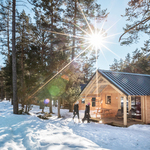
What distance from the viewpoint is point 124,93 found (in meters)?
9.38

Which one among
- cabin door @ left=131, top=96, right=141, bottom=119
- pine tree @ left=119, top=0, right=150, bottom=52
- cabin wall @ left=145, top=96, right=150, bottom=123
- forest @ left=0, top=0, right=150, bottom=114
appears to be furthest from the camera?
forest @ left=0, top=0, right=150, bottom=114

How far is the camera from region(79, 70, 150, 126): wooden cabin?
9984 millimetres

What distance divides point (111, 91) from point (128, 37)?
Answer: 7.11 m

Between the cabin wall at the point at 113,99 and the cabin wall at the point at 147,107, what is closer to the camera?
the cabin wall at the point at 147,107

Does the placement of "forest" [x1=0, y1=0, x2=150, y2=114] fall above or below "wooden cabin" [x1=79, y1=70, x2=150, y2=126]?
above

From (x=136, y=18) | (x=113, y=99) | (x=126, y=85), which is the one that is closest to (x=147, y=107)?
(x=126, y=85)

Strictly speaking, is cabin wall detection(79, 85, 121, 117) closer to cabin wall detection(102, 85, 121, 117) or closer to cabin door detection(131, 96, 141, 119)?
cabin wall detection(102, 85, 121, 117)

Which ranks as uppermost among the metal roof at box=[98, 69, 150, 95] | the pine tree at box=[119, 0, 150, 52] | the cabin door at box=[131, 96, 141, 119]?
the pine tree at box=[119, 0, 150, 52]

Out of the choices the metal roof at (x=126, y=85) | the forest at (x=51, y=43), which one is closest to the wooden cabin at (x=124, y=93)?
the metal roof at (x=126, y=85)

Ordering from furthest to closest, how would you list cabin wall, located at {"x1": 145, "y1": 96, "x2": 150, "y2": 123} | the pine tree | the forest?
the forest, cabin wall, located at {"x1": 145, "y1": 96, "x2": 150, "y2": 123}, the pine tree

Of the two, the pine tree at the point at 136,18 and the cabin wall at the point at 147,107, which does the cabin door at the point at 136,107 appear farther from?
the pine tree at the point at 136,18

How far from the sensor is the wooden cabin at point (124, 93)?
32.8 ft

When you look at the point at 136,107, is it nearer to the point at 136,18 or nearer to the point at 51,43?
the point at 136,18

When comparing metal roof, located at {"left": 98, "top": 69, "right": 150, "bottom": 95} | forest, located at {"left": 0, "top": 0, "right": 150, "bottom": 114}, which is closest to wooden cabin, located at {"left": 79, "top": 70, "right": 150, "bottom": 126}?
metal roof, located at {"left": 98, "top": 69, "right": 150, "bottom": 95}
